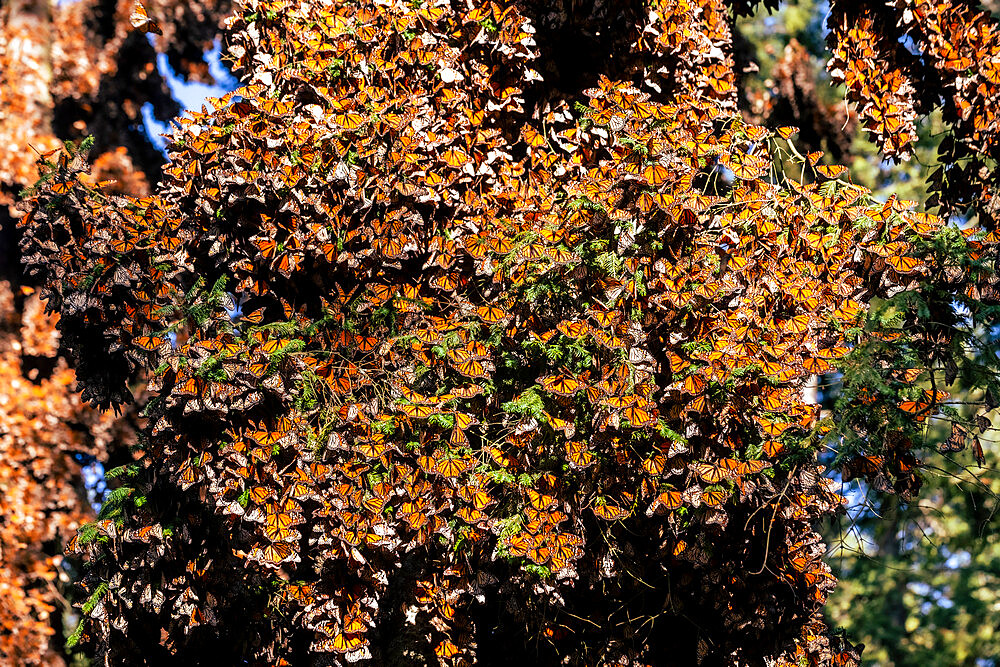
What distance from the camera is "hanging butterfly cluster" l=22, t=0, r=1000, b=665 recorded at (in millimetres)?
2895

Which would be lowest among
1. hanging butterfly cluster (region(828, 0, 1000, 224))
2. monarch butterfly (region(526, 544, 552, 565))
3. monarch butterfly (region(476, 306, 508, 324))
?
monarch butterfly (region(526, 544, 552, 565))

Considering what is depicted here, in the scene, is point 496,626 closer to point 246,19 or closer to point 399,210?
point 399,210

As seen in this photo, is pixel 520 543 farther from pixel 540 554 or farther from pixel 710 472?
pixel 710 472

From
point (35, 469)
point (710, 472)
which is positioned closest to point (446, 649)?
point (710, 472)

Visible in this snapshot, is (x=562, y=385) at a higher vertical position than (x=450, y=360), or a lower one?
lower

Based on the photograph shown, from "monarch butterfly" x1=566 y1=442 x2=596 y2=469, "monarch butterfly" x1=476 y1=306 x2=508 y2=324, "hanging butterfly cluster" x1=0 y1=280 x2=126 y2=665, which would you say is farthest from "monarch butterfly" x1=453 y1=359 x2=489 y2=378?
"hanging butterfly cluster" x1=0 y1=280 x2=126 y2=665

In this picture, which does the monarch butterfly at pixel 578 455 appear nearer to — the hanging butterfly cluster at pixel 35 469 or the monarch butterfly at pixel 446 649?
the monarch butterfly at pixel 446 649

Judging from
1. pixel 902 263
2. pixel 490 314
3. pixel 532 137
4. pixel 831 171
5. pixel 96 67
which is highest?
pixel 96 67

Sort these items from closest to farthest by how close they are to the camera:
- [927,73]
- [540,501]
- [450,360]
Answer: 1. [540,501]
2. [450,360]
3. [927,73]

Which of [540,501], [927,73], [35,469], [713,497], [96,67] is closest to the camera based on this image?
[713,497]

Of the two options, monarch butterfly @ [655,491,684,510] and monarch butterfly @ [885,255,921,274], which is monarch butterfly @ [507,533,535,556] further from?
monarch butterfly @ [885,255,921,274]

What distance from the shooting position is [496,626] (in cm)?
325

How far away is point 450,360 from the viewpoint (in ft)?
10.0

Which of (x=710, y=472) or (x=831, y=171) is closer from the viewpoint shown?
(x=710, y=472)
